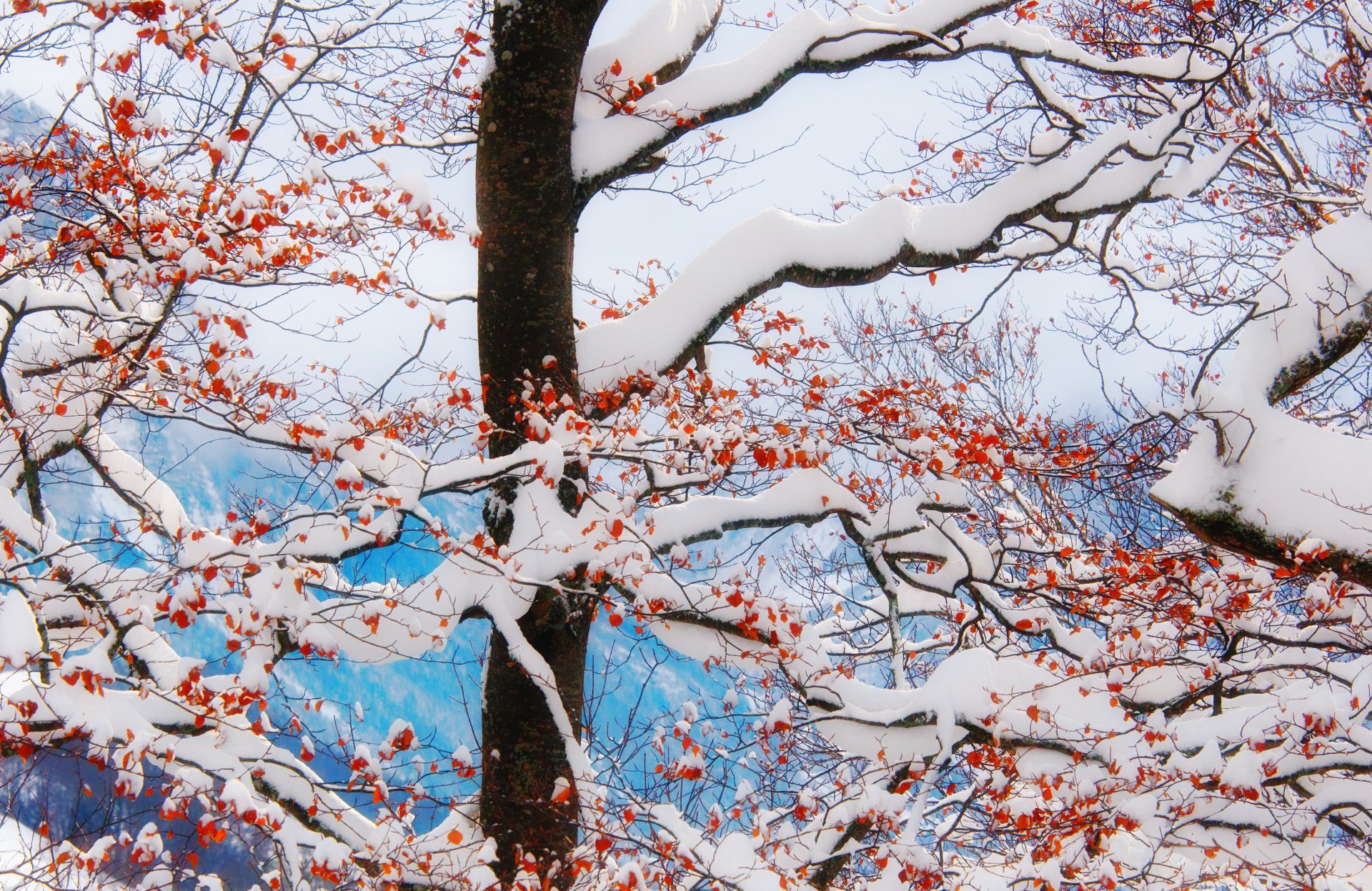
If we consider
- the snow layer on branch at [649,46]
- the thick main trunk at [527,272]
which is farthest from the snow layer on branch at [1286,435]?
the snow layer on branch at [649,46]

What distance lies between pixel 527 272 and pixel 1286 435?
4598 millimetres

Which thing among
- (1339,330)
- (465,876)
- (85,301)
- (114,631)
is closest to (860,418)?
(1339,330)

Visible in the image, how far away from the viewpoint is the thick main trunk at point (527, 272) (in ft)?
16.8

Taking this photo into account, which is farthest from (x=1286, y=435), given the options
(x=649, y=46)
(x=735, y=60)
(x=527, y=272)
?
(x=649, y=46)

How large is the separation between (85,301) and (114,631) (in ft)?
9.15

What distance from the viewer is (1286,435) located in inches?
157

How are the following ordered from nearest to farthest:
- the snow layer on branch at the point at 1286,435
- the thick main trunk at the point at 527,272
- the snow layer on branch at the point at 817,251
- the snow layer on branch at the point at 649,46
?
the snow layer on branch at the point at 1286,435 < the thick main trunk at the point at 527,272 < the snow layer on branch at the point at 817,251 < the snow layer on branch at the point at 649,46

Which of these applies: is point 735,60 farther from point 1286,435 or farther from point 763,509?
point 1286,435

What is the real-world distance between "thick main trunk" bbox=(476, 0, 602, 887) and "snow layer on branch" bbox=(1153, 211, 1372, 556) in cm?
366

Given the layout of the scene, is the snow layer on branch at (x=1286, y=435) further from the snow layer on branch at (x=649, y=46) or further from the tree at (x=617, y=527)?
the snow layer on branch at (x=649, y=46)

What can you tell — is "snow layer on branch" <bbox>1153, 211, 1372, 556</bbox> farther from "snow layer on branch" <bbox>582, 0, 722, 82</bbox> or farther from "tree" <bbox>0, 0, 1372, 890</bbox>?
"snow layer on branch" <bbox>582, 0, 722, 82</bbox>

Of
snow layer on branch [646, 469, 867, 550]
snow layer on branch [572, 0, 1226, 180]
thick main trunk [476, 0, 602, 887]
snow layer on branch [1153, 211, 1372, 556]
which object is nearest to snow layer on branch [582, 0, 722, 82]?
snow layer on branch [572, 0, 1226, 180]

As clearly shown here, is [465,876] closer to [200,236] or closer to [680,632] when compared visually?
[680,632]

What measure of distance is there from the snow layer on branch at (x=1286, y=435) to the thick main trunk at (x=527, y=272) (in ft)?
12.0
